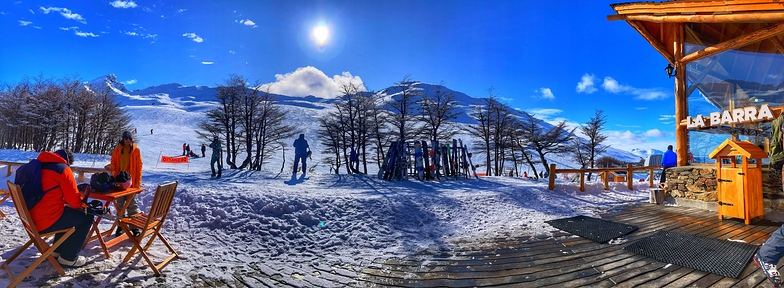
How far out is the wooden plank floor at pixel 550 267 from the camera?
3.68 metres

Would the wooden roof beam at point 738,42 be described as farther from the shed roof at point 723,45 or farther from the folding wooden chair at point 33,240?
the folding wooden chair at point 33,240

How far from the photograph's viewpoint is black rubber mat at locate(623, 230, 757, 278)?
3.99 m

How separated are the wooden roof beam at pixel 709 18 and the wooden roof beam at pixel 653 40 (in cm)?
25

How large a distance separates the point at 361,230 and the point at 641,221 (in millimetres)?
5926

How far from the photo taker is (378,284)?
3912 mm

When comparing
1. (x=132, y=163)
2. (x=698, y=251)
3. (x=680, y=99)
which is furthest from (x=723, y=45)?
(x=132, y=163)

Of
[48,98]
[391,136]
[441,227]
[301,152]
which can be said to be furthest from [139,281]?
[48,98]

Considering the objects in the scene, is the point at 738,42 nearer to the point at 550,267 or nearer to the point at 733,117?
the point at 733,117

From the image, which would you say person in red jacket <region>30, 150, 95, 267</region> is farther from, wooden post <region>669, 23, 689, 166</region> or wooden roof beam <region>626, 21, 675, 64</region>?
wooden roof beam <region>626, 21, 675, 64</region>

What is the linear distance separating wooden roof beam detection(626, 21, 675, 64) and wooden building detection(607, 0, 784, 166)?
26 mm

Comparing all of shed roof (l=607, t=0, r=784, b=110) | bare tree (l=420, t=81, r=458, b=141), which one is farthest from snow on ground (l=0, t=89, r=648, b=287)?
bare tree (l=420, t=81, r=458, b=141)

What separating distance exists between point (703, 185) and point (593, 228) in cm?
455

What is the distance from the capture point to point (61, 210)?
3744 mm

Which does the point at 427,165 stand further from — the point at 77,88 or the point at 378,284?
the point at 77,88
